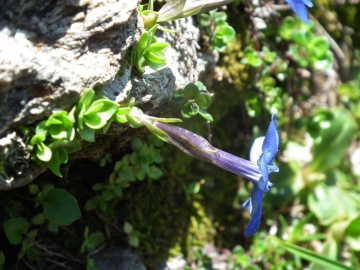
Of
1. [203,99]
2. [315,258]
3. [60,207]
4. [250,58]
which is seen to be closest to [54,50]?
[60,207]

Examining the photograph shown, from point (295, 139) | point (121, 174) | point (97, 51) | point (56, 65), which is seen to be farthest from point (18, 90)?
point (295, 139)

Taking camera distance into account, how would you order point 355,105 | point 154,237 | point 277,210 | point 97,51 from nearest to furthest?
point 97,51
point 154,237
point 277,210
point 355,105

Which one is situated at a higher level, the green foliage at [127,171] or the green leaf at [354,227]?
the green foliage at [127,171]

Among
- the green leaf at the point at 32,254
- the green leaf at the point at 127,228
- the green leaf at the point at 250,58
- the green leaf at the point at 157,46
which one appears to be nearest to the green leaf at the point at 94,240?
the green leaf at the point at 127,228

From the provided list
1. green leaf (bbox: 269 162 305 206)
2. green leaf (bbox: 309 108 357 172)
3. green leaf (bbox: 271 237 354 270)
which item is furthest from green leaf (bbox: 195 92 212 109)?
green leaf (bbox: 309 108 357 172)

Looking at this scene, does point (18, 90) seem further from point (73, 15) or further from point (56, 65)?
point (73, 15)

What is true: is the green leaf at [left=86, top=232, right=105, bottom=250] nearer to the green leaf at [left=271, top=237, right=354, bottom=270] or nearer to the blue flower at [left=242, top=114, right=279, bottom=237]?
the blue flower at [left=242, top=114, right=279, bottom=237]

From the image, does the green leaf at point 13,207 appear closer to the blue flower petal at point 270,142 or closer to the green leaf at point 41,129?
the green leaf at point 41,129
